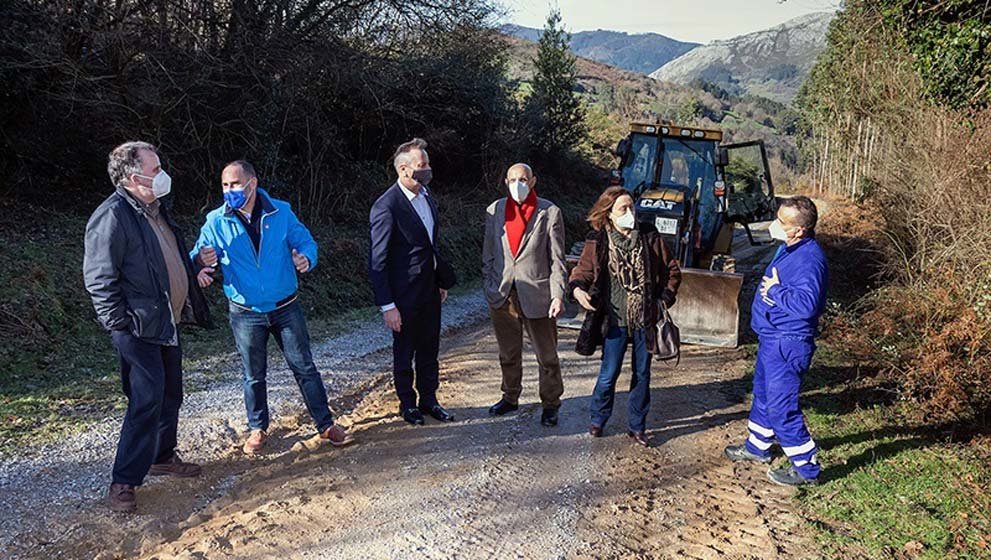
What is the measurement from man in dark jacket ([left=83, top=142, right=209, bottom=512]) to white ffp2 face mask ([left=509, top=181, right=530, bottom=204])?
2266 millimetres

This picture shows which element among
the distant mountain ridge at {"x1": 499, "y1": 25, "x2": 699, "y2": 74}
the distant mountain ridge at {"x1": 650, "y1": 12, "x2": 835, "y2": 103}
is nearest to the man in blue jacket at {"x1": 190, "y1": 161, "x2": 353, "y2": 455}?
the distant mountain ridge at {"x1": 650, "y1": 12, "x2": 835, "y2": 103}

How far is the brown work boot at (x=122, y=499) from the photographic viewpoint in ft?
12.3

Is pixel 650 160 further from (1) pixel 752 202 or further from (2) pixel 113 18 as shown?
(2) pixel 113 18

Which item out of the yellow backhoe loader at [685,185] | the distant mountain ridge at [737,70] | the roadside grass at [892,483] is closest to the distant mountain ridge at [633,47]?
the distant mountain ridge at [737,70]

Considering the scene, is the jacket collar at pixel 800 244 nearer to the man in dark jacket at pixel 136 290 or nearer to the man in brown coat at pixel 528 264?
the man in brown coat at pixel 528 264

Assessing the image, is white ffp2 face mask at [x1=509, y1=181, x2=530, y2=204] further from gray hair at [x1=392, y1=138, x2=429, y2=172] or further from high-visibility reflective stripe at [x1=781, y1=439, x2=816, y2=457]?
high-visibility reflective stripe at [x1=781, y1=439, x2=816, y2=457]

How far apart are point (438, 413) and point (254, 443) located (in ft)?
4.49

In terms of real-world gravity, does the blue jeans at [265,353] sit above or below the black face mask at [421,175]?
below

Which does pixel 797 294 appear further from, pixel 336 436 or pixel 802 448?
pixel 336 436

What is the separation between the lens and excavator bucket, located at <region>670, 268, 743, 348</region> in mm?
7836

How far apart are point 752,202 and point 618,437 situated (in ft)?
25.7

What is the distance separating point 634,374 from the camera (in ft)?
16.6

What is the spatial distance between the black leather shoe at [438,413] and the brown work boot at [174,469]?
172cm

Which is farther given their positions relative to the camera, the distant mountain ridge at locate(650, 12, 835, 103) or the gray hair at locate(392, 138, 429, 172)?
the distant mountain ridge at locate(650, 12, 835, 103)
